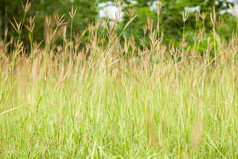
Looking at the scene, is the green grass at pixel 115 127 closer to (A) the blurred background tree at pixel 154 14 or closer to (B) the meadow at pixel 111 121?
(B) the meadow at pixel 111 121

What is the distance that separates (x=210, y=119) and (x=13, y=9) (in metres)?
7.24

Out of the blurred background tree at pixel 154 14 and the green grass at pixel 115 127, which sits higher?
the blurred background tree at pixel 154 14

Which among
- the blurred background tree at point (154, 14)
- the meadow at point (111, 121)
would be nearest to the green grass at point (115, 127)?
the meadow at point (111, 121)

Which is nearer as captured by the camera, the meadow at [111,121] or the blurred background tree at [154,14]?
the meadow at [111,121]

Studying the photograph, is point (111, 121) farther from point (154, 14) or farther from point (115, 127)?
point (154, 14)

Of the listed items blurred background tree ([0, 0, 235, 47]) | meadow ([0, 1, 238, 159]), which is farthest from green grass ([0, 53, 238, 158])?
blurred background tree ([0, 0, 235, 47])

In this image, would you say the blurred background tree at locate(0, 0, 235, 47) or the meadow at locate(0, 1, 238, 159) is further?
the blurred background tree at locate(0, 0, 235, 47)

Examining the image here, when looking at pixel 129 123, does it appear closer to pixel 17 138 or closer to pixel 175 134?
pixel 175 134

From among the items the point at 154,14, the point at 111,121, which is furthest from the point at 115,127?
the point at 154,14

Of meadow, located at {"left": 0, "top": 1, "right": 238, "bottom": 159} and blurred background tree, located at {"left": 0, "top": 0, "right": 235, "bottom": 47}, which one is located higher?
blurred background tree, located at {"left": 0, "top": 0, "right": 235, "bottom": 47}

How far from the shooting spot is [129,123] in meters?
1.52

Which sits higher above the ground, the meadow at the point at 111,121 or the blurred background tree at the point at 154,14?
the blurred background tree at the point at 154,14

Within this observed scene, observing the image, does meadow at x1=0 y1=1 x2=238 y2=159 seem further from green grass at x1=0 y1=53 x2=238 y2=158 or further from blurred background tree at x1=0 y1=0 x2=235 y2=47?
blurred background tree at x1=0 y1=0 x2=235 y2=47

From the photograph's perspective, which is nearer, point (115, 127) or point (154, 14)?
point (115, 127)
